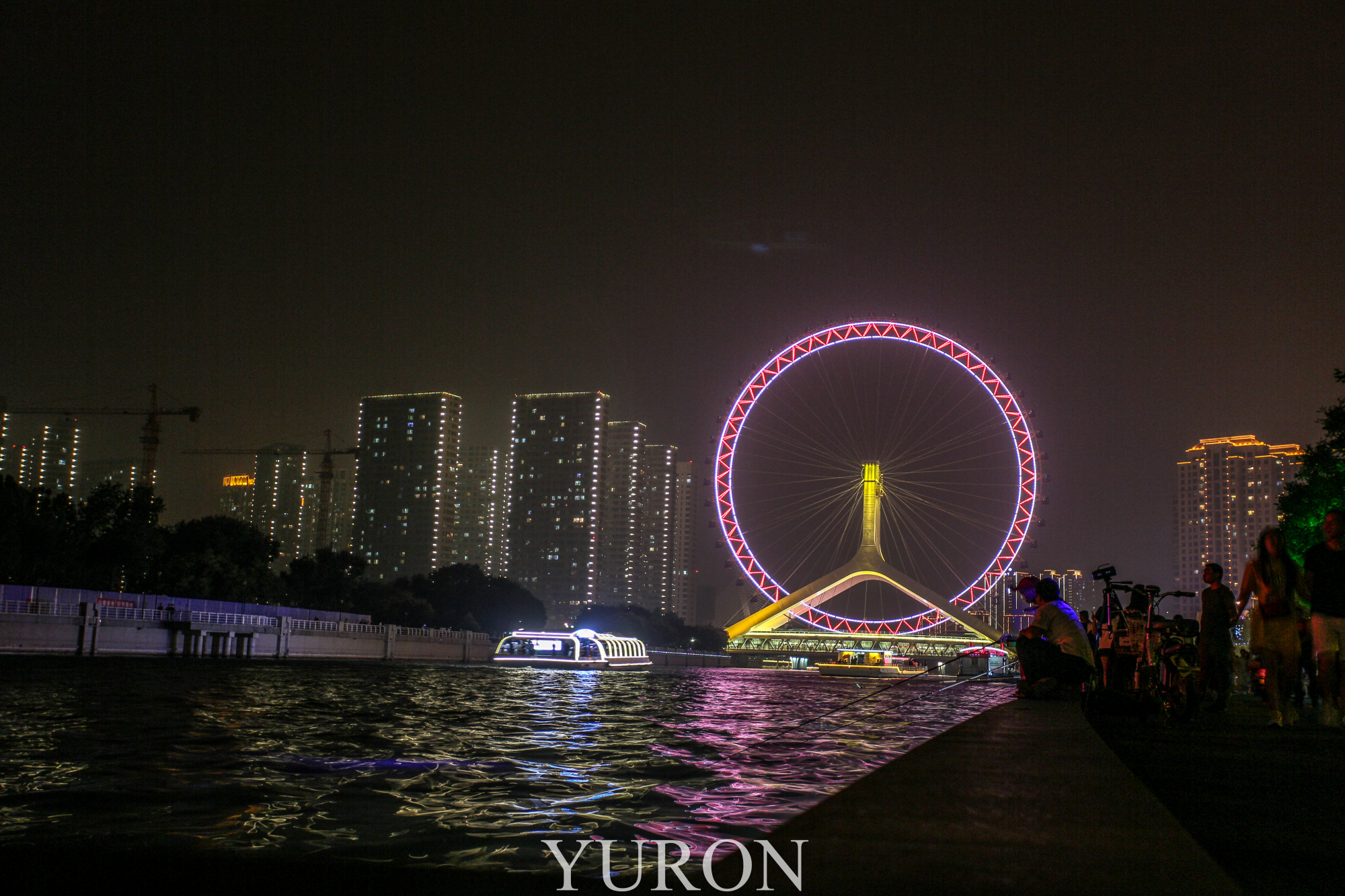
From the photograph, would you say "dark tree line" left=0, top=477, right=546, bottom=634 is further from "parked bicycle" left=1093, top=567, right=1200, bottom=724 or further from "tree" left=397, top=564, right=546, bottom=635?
"parked bicycle" left=1093, top=567, right=1200, bottom=724

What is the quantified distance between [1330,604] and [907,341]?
181ft

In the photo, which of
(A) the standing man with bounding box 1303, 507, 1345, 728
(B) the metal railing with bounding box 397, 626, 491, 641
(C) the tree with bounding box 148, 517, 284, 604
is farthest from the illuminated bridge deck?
(A) the standing man with bounding box 1303, 507, 1345, 728

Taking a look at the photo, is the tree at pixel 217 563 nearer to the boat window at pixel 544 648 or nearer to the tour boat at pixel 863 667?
the boat window at pixel 544 648

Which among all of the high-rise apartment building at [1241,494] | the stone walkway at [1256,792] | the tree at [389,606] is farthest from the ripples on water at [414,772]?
the high-rise apartment building at [1241,494]

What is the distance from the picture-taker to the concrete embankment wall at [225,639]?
54.4 metres

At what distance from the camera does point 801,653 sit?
98562 millimetres

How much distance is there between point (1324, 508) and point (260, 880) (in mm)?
45834

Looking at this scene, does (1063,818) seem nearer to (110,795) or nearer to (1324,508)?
(110,795)

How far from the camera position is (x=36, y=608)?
58.3 m

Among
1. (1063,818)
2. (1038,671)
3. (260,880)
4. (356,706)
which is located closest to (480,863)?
(260,880)

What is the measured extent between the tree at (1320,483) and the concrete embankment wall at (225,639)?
52.2 metres

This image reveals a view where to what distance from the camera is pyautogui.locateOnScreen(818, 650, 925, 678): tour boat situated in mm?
67312

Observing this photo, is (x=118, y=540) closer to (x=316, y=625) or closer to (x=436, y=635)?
(x=316, y=625)

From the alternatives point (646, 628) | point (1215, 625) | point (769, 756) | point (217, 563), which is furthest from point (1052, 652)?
point (646, 628)
